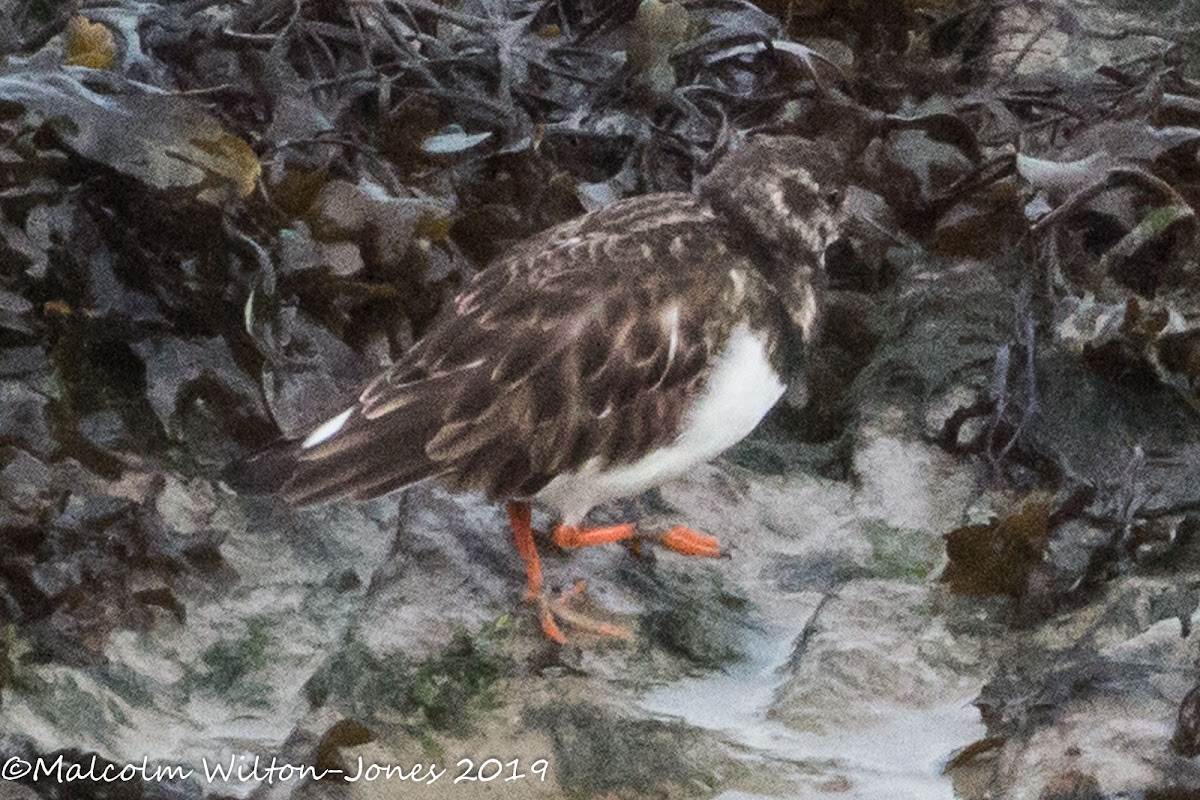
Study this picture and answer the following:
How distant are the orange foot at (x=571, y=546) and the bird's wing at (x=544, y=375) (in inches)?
8.3

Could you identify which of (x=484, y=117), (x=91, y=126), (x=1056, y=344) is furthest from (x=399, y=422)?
(x=1056, y=344)

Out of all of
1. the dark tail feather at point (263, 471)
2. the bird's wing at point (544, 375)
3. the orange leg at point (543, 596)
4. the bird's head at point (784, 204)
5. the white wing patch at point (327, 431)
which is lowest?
the orange leg at point (543, 596)

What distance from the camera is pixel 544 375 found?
3043 millimetres

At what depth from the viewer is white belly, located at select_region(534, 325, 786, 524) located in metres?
3.14

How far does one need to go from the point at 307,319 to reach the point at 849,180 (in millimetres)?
1173

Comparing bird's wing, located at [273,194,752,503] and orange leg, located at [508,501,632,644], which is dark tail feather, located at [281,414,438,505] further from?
orange leg, located at [508,501,632,644]

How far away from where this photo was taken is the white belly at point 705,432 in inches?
123

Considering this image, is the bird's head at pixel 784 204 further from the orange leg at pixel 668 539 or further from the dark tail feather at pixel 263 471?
the dark tail feather at pixel 263 471

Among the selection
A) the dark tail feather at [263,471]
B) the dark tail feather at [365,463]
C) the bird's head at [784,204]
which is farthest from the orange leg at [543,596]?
the bird's head at [784,204]

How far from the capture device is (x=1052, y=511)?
337cm

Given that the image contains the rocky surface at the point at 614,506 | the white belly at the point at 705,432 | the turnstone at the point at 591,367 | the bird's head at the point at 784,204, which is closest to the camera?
the rocky surface at the point at 614,506

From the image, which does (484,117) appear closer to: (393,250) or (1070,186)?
(393,250)

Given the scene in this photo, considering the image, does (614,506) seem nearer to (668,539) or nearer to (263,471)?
(668,539)

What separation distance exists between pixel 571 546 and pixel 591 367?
16.3 inches
